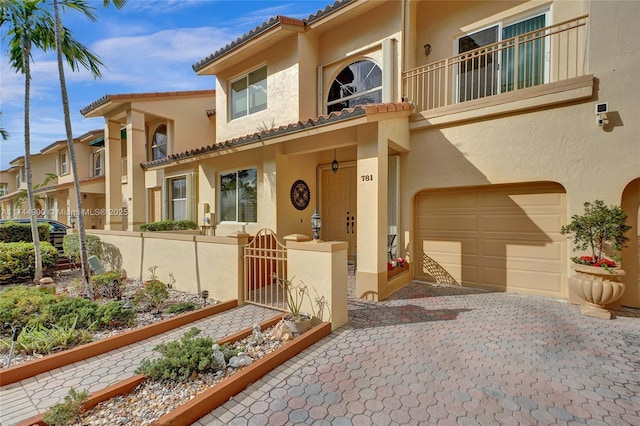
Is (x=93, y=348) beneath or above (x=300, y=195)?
beneath

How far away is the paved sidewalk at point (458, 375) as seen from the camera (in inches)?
120

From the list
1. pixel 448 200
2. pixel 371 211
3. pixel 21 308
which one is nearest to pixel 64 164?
pixel 21 308

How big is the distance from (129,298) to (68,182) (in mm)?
20515

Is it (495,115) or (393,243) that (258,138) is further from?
(495,115)

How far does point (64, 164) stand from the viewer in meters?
23.5

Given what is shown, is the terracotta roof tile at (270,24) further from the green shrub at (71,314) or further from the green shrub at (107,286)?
the green shrub at (71,314)

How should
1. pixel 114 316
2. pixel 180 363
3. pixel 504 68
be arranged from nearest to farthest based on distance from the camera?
pixel 180 363, pixel 114 316, pixel 504 68

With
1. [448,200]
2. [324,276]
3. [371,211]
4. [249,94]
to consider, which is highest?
[249,94]

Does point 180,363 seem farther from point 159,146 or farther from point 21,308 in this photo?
point 159,146

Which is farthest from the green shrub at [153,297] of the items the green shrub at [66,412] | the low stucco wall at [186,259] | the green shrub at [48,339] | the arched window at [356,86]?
the arched window at [356,86]

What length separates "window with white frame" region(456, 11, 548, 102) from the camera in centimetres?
735

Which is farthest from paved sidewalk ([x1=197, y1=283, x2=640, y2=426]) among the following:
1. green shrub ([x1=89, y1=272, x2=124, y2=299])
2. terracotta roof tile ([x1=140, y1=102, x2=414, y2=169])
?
green shrub ([x1=89, y1=272, x2=124, y2=299])

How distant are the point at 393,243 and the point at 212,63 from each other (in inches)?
402

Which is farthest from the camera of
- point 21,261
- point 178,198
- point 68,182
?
point 68,182
